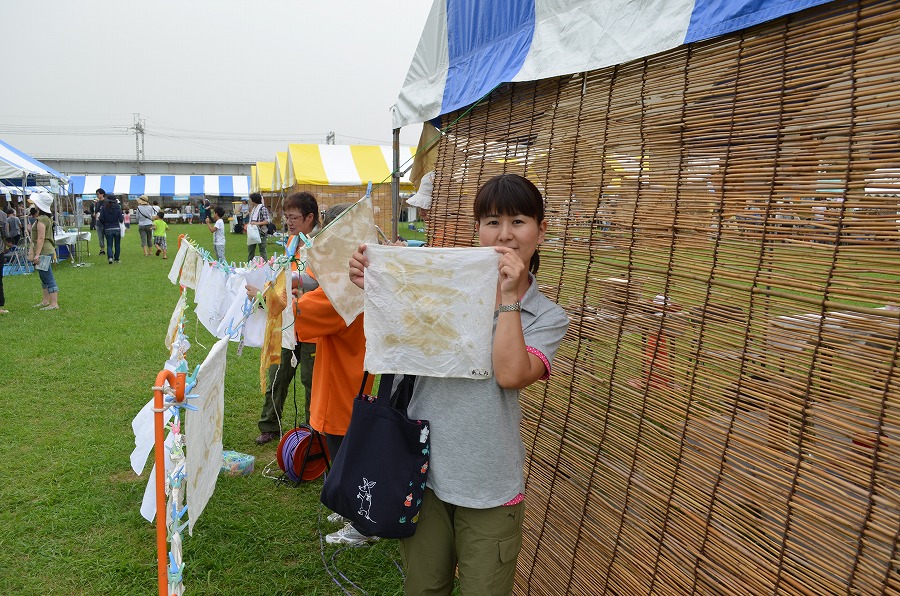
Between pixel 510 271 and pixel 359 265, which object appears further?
pixel 359 265

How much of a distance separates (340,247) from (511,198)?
814mm

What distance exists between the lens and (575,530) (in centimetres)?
230

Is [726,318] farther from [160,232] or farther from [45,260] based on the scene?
[160,232]

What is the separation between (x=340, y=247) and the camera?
219 centimetres

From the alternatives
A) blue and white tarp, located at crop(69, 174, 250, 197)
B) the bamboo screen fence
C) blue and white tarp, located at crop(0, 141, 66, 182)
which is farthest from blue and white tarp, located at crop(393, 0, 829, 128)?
blue and white tarp, located at crop(69, 174, 250, 197)

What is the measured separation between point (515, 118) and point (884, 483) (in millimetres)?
2079

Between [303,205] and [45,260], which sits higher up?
[303,205]

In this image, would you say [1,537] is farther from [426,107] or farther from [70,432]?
[426,107]

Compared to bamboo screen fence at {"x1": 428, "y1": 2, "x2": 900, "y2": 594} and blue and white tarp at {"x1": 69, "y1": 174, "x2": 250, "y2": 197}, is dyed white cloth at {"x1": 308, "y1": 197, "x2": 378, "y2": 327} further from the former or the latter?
blue and white tarp at {"x1": 69, "y1": 174, "x2": 250, "y2": 197}

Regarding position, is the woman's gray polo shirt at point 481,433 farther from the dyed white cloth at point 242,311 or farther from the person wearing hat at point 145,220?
the person wearing hat at point 145,220

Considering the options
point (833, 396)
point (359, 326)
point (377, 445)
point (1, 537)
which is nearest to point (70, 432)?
point (1, 537)

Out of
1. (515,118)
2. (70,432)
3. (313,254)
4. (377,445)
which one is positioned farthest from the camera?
(70,432)

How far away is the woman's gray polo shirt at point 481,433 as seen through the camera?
1587 mm

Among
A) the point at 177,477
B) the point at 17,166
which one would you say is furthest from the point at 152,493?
the point at 17,166
